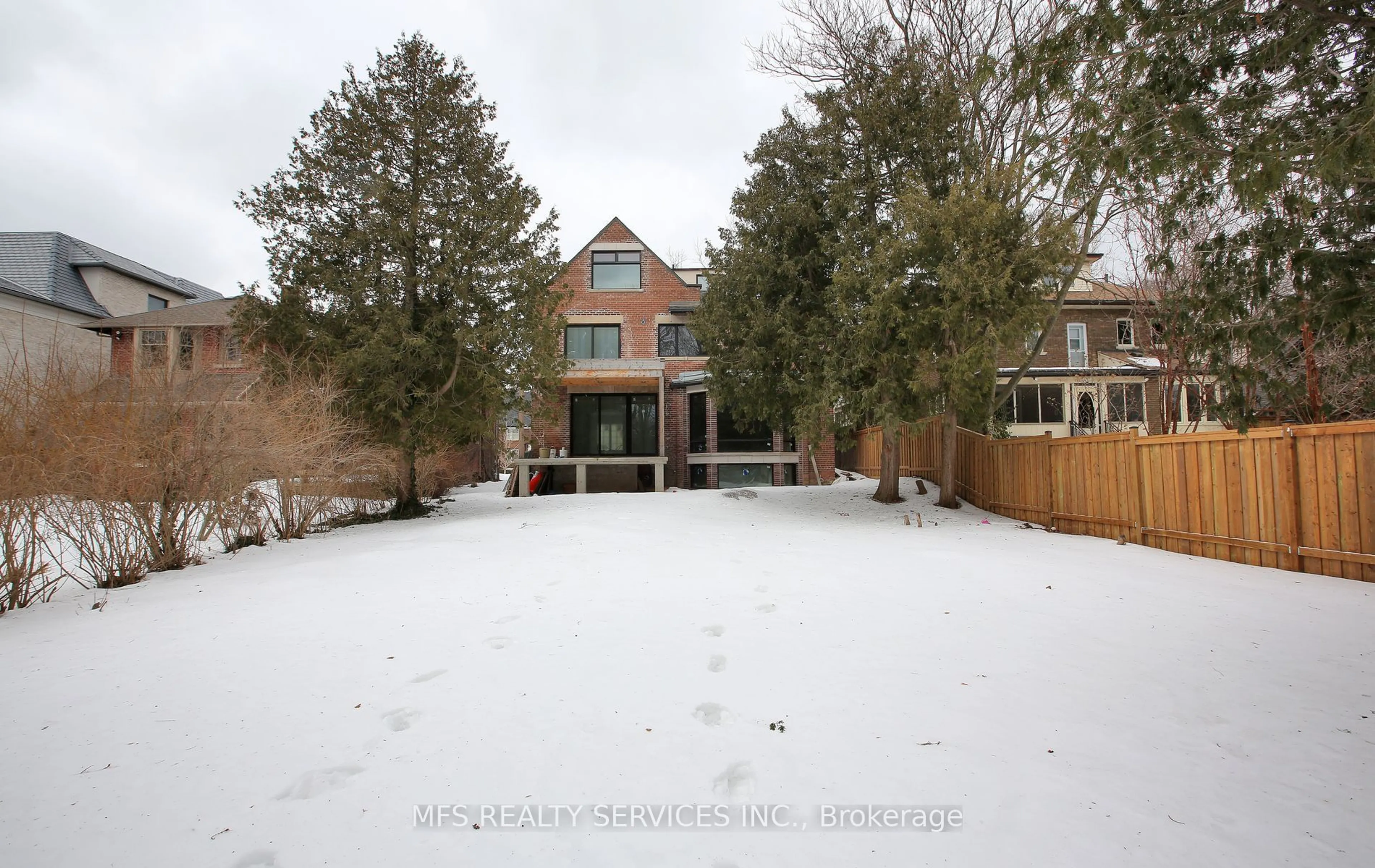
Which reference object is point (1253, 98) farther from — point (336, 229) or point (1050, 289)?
point (336, 229)

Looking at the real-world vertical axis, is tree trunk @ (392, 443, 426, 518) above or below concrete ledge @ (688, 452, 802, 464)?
below

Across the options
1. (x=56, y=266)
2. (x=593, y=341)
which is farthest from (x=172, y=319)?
(x=593, y=341)

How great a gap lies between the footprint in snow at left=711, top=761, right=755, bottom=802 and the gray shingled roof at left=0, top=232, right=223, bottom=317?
30331mm

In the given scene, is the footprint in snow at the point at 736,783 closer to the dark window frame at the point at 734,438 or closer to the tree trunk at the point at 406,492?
the tree trunk at the point at 406,492

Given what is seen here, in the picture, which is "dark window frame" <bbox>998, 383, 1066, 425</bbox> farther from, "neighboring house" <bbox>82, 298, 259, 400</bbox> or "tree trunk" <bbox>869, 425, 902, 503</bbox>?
"neighboring house" <bbox>82, 298, 259, 400</bbox>

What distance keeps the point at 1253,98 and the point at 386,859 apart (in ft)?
21.7

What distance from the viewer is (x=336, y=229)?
39.5 ft

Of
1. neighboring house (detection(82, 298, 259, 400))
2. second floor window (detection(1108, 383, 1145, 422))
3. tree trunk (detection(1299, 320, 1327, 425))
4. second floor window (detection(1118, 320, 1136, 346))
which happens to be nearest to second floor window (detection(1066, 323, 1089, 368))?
second floor window (detection(1118, 320, 1136, 346))

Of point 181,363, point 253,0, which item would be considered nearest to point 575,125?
point 253,0

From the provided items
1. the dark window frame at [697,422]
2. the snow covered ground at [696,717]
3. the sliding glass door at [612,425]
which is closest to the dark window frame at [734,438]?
the dark window frame at [697,422]

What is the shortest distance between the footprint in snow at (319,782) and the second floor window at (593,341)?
19.2m

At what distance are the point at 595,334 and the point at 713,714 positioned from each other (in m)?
19.3

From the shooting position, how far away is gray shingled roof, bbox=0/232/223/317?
2348cm

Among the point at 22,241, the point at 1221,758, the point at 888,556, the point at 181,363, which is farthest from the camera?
the point at 22,241
